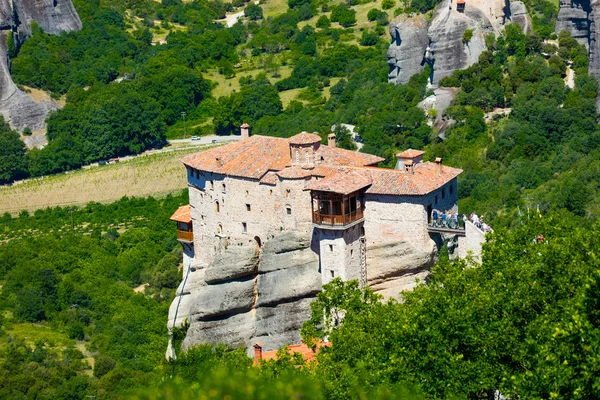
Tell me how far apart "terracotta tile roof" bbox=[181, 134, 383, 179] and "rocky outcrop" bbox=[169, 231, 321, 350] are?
3578 mm

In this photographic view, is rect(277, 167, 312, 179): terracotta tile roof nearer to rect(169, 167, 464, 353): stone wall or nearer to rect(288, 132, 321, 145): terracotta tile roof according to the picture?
rect(169, 167, 464, 353): stone wall

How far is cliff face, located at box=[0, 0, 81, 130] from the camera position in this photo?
126 metres

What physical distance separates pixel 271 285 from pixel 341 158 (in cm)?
693

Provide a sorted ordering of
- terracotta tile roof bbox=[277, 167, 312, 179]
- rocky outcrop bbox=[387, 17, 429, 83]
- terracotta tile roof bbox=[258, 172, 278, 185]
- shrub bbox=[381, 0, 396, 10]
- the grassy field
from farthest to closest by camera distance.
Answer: shrub bbox=[381, 0, 396, 10]
the grassy field
rocky outcrop bbox=[387, 17, 429, 83]
terracotta tile roof bbox=[258, 172, 278, 185]
terracotta tile roof bbox=[277, 167, 312, 179]

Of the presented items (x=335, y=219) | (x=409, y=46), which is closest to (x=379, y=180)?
(x=335, y=219)

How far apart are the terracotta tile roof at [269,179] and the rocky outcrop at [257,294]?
249 cm

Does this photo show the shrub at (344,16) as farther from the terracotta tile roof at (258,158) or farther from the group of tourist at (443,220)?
the group of tourist at (443,220)

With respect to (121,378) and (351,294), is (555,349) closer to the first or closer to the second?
(351,294)

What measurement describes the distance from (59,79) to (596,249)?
98823mm

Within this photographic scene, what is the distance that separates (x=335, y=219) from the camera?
188ft

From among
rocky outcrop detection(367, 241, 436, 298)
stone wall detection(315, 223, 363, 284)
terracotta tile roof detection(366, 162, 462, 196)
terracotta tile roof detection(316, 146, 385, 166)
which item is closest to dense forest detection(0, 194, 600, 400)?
rocky outcrop detection(367, 241, 436, 298)

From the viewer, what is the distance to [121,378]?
67438 mm

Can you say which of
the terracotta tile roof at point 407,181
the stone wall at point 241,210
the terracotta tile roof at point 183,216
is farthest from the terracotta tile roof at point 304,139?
the terracotta tile roof at point 183,216

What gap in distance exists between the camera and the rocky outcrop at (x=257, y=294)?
5997 cm
